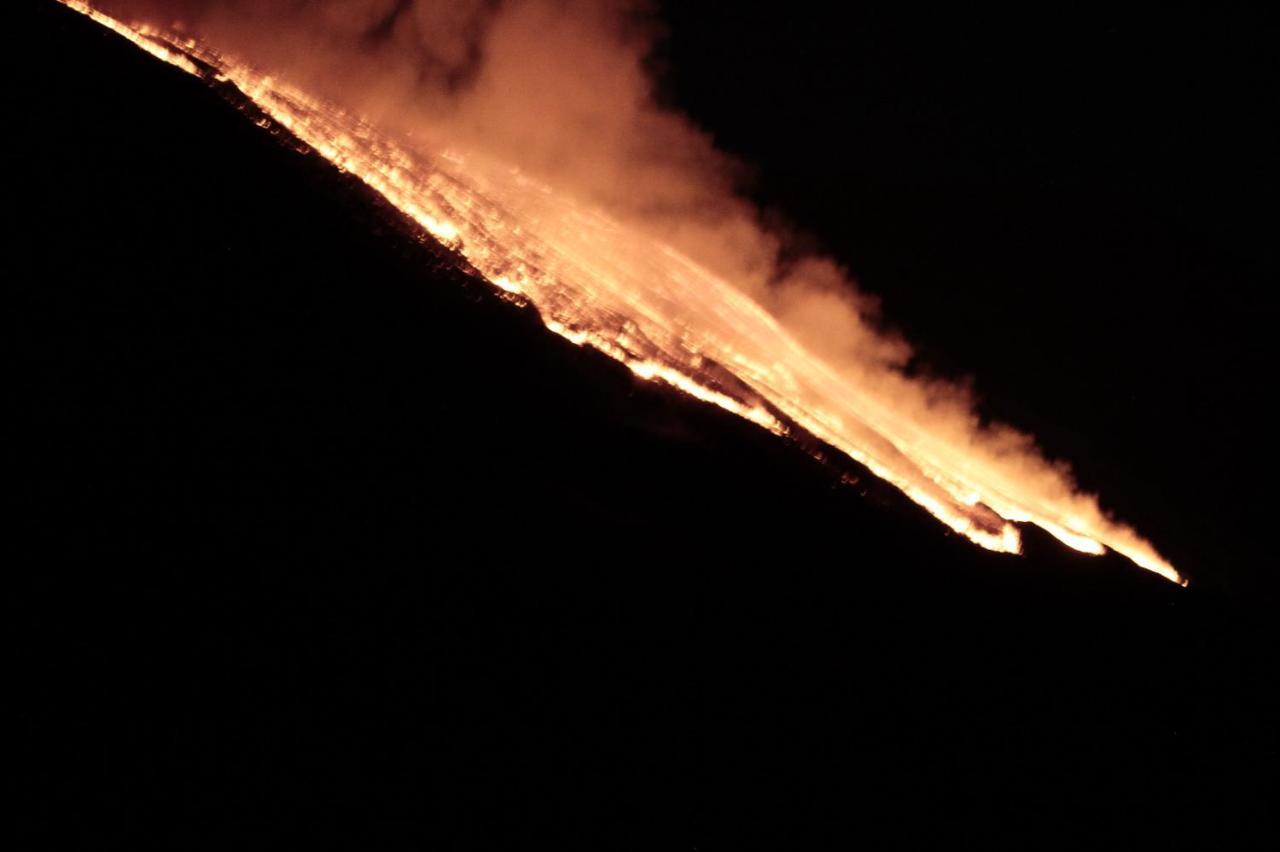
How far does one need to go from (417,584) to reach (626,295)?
150 centimetres

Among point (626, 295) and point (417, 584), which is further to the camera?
point (626, 295)

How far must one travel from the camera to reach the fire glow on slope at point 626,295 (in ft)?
11.7

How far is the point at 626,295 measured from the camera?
3.97 metres

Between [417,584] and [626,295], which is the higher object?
[626,295]

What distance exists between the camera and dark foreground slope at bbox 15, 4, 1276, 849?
278cm

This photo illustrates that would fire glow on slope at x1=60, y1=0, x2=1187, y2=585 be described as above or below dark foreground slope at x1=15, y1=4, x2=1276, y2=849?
above

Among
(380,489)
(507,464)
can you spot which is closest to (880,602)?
(507,464)

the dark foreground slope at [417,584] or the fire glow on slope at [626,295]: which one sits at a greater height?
the fire glow on slope at [626,295]

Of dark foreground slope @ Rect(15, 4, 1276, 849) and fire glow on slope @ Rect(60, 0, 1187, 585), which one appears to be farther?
fire glow on slope @ Rect(60, 0, 1187, 585)

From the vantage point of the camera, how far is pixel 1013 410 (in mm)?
Result: 6777

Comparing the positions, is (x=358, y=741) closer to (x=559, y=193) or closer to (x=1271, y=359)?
(x=559, y=193)

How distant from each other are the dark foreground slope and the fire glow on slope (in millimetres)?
166

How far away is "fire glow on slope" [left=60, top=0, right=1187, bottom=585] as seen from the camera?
11.7 feet

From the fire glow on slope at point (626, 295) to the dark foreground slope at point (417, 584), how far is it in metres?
0.17
